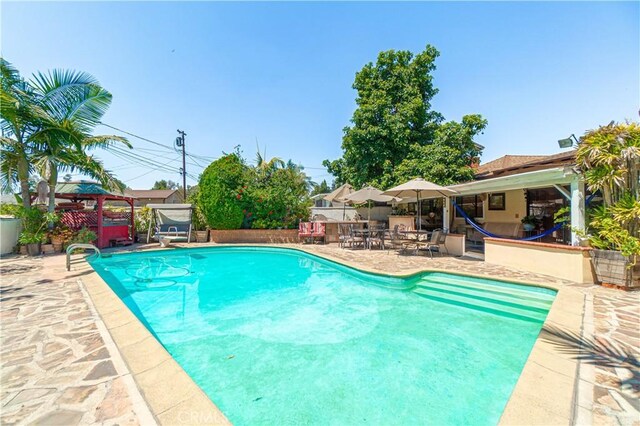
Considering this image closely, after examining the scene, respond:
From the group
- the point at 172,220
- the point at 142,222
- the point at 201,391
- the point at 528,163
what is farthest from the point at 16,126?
the point at 528,163

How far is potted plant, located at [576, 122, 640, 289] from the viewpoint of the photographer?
201 inches

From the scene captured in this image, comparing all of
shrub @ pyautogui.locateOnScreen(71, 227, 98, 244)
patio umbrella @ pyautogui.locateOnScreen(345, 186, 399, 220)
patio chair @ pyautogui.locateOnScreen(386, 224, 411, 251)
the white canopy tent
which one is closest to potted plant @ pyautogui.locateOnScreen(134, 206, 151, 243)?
the white canopy tent

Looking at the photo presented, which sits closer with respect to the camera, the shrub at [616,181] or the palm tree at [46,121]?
the shrub at [616,181]

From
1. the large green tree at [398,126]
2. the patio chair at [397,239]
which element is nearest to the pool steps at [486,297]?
the patio chair at [397,239]

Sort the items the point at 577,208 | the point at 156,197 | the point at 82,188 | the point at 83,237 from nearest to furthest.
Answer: the point at 577,208
the point at 83,237
the point at 82,188
the point at 156,197

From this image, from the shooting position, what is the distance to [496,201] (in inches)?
489

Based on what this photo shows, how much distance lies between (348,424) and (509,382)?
217 centimetres

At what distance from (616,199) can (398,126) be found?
33.4 feet

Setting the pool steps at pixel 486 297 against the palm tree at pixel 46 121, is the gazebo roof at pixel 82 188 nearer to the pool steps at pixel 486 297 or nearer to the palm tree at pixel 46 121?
the palm tree at pixel 46 121

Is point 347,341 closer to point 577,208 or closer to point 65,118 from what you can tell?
point 577,208

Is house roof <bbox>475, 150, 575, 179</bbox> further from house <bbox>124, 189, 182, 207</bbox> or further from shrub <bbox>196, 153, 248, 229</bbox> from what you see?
house <bbox>124, 189, 182, 207</bbox>

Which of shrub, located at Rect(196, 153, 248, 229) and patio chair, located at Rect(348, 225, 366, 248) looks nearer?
patio chair, located at Rect(348, 225, 366, 248)

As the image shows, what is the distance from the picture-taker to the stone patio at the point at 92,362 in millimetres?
2012

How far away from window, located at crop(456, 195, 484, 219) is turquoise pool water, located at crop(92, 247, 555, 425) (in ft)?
27.7
